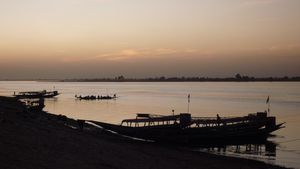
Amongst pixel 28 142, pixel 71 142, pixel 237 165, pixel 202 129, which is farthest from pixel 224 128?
pixel 28 142

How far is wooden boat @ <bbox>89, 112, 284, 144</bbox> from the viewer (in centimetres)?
3117

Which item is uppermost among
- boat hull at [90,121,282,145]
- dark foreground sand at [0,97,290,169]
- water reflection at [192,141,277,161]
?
dark foreground sand at [0,97,290,169]

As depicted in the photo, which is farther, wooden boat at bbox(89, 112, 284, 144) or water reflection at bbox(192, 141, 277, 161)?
wooden boat at bbox(89, 112, 284, 144)

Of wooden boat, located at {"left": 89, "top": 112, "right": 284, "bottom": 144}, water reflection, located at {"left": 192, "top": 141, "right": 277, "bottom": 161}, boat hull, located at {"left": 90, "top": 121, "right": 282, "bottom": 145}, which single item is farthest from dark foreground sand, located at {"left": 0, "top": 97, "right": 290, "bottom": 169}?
wooden boat, located at {"left": 89, "top": 112, "right": 284, "bottom": 144}

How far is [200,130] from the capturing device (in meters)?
32.5

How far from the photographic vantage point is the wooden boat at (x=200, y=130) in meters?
31.2

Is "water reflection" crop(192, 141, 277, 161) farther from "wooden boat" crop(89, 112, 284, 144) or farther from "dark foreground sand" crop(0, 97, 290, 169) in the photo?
"dark foreground sand" crop(0, 97, 290, 169)

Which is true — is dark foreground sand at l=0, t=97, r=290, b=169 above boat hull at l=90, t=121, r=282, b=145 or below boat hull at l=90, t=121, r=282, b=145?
above

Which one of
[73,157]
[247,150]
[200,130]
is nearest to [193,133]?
[200,130]

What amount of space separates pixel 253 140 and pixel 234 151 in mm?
5214

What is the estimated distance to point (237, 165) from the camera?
22.1 meters

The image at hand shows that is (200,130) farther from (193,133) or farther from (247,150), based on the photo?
(247,150)

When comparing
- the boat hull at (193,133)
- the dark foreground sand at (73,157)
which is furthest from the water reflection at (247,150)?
the dark foreground sand at (73,157)

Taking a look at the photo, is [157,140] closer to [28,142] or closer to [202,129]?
[202,129]
